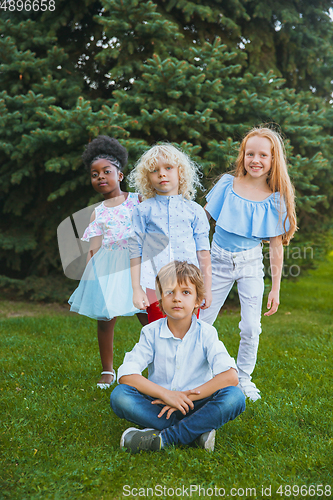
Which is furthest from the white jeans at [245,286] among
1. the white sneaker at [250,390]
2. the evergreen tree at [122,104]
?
the evergreen tree at [122,104]

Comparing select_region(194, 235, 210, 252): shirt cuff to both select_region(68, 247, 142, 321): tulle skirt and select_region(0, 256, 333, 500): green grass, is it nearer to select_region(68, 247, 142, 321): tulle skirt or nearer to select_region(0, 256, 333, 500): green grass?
select_region(68, 247, 142, 321): tulle skirt

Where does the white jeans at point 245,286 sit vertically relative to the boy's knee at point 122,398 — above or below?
above

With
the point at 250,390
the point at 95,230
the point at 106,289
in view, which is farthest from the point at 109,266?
the point at 250,390

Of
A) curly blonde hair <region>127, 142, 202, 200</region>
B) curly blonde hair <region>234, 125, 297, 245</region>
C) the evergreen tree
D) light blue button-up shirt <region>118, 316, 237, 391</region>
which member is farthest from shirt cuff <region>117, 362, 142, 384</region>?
the evergreen tree

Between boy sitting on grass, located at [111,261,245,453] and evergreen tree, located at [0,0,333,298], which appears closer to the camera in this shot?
boy sitting on grass, located at [111,261,245,453]

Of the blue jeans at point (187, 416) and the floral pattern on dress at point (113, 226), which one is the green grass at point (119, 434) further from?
the floral pattern on dress at point (113, 226)

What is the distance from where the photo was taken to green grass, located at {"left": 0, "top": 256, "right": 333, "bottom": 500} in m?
2.14

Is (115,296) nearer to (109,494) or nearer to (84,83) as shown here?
(109,494)

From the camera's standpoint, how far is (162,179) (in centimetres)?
278

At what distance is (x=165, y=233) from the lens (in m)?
2.85

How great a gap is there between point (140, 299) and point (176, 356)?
0.45m

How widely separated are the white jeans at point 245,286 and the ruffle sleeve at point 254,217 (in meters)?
0.17

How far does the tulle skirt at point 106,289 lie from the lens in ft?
10.7

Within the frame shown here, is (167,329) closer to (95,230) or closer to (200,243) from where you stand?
(200,243)
